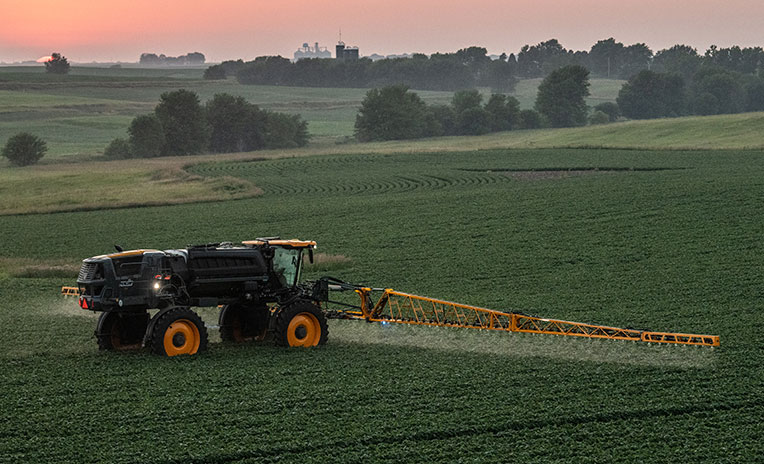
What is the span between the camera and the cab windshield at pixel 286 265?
21.7 meters

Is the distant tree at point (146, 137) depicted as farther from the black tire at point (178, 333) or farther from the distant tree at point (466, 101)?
the black tire at point (178, 333)

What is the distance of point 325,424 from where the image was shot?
1521 centimetres

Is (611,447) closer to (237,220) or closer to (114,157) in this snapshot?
(237,220)

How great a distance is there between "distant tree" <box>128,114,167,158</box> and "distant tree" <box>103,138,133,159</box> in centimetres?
14

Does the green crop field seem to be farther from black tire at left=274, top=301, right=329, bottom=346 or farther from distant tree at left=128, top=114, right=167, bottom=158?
distant tree at left=128, top=114, right=167, bottom=158

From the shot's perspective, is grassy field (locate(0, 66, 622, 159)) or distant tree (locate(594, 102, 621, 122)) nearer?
grassy field (locate(0, 66, 622, 159))

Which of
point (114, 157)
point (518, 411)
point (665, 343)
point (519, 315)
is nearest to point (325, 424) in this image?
point (518, 411)

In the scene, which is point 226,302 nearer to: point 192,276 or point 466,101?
point 192,276

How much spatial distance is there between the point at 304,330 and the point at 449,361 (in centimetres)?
349

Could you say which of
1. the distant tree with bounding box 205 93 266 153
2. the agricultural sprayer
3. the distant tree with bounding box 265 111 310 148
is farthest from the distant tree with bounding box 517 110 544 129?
the agricultural sprayer

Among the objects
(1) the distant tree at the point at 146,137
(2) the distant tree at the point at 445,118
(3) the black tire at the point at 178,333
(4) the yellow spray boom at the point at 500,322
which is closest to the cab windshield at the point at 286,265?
(4) the yellow spray boom at the point at 500,322

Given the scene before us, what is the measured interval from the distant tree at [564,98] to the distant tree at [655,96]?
46.1 ft

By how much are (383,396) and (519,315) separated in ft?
17.8

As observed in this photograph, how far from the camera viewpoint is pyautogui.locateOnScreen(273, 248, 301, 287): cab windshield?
21.7 meters
